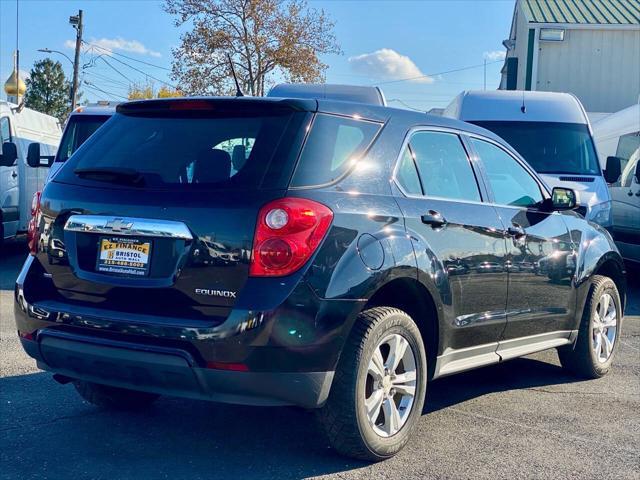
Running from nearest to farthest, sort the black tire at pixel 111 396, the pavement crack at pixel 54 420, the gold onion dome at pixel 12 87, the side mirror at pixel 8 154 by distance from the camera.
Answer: the pavement crack at pixel 54 420 → the black tire at pixel 111 396 → the side mirror at pixel 8 154 → the gold onion dome at pixel 12 87

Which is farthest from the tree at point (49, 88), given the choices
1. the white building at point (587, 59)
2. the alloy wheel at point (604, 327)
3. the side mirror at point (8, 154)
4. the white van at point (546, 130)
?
the alloy wheel at point (604, 327)

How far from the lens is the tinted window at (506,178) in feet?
17.6

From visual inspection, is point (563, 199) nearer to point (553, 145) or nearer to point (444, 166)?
point (444, 166)

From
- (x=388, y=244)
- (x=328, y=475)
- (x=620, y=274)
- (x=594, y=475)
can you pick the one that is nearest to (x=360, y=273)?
(x=388, y=244)

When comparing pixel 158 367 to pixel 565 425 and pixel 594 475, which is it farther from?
pixel 565 425

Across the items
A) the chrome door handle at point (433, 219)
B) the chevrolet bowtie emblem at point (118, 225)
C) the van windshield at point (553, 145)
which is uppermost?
the van windshield at point (553, 145)

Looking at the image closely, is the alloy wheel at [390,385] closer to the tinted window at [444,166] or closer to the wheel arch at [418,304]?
the wheel arch at [418,304]

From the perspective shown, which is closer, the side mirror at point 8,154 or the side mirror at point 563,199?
the side mirror at point 563,199

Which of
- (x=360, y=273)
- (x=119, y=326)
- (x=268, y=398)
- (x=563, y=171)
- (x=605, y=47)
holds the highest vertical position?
(x=605, y=47)

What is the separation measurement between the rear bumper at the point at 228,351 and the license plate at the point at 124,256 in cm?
21

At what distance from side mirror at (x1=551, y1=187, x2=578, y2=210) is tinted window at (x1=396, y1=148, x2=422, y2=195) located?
1.55 meters

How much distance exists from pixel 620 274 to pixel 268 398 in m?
3.92

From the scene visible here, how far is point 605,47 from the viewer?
2008 cm

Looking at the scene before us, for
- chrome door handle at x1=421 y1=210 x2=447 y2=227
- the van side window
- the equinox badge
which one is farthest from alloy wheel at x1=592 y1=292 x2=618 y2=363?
the van side window
